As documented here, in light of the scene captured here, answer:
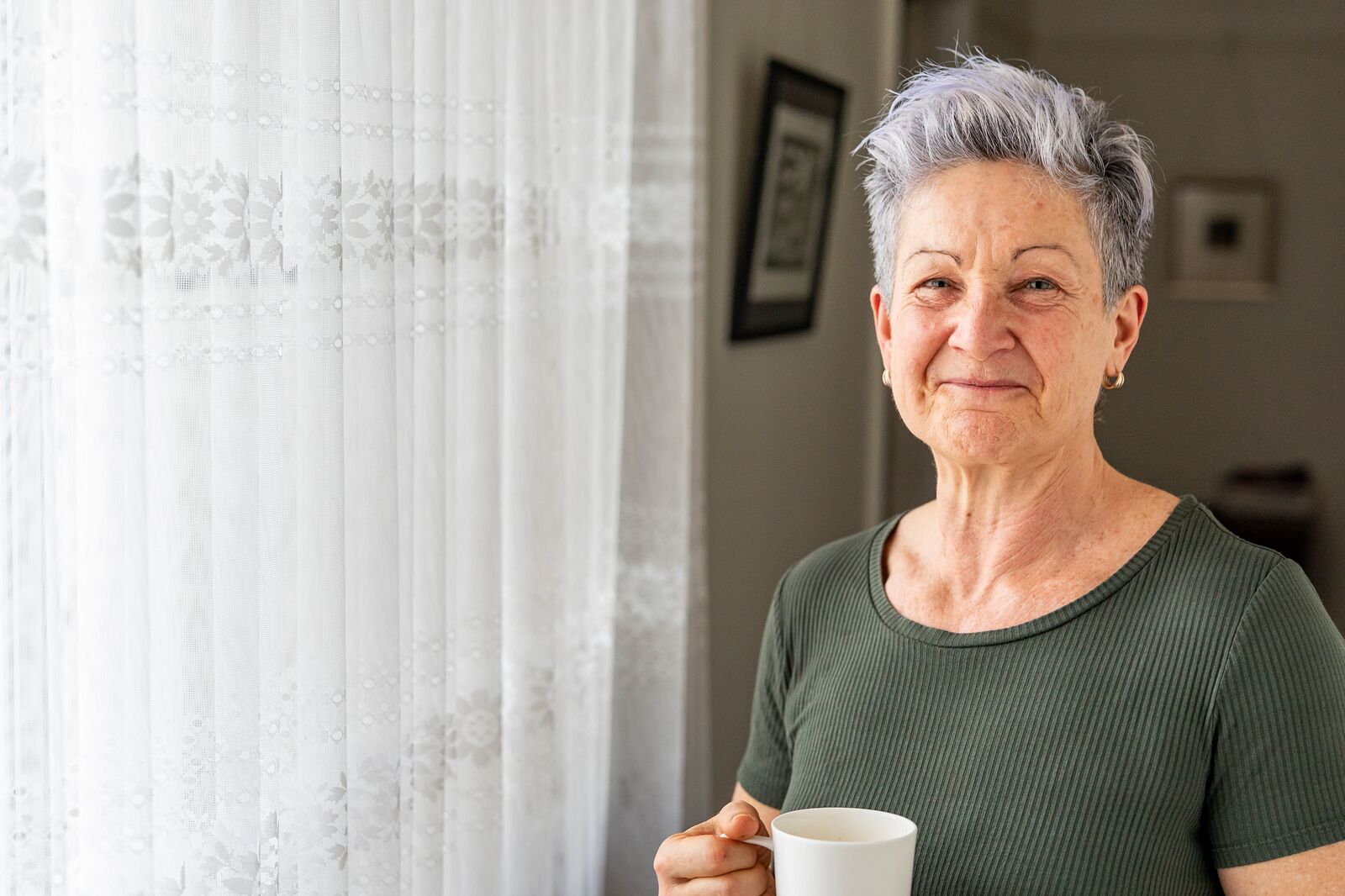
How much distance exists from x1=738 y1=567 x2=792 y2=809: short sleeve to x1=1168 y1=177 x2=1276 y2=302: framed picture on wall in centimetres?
226

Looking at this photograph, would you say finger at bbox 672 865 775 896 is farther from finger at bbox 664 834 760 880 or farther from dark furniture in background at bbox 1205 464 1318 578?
dark furniture in background at bbox 1205 464 1318 578

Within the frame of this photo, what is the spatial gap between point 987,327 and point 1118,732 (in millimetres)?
335

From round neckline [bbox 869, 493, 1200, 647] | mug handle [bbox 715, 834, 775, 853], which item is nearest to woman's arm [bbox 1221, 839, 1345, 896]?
round neckline [bbox 869, 493, 1200, 647]

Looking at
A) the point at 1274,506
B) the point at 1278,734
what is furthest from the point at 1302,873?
the point at 1274,506

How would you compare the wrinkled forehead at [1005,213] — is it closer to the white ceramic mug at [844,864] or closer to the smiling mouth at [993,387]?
the smiling mouth at [993,387]

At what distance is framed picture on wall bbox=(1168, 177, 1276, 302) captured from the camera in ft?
9.96

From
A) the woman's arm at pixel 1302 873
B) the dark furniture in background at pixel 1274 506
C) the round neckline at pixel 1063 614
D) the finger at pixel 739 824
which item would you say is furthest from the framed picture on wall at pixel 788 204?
the woman's arm at pixel 1302 873

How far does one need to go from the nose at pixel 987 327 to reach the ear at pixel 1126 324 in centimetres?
12

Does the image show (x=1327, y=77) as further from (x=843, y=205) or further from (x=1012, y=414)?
(x=1012, y=414)

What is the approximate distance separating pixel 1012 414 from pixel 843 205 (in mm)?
2192

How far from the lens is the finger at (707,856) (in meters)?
0.95

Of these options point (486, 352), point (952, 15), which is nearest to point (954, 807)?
point (486, 352)

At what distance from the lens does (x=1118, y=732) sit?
973 millimetres

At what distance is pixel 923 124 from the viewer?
1.06m
